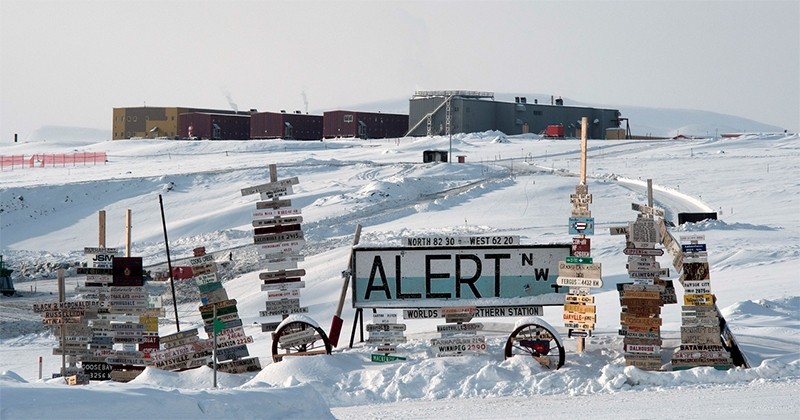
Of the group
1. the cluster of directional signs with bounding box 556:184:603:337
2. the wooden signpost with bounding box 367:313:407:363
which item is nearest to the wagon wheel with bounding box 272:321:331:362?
the wooden signpost with bounding box 367:313:407:363

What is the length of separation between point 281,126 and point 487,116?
68.4 feet

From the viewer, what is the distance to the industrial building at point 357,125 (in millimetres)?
102125

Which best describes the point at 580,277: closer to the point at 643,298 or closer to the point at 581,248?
the point at 581,248

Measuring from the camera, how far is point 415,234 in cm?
3609

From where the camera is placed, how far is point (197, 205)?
53.1 metres

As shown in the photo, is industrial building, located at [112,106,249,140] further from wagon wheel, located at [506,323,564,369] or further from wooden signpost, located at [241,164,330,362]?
wagon wheel, located at [506,323,564,369]

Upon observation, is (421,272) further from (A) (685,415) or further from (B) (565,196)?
(B) (565,196)

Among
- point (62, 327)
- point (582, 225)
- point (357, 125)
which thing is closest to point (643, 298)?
point (582, 225)

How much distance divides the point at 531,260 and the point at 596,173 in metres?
41.6

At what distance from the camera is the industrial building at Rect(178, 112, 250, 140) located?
10419 cm

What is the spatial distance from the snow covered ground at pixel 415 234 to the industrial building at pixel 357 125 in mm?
11339

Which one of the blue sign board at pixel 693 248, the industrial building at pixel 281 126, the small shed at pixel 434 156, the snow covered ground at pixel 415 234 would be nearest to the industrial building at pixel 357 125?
the industrial building at pixel 281 126

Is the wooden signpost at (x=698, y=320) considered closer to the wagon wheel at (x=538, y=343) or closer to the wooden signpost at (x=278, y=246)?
the wagon wheel at (x=538, y=343)

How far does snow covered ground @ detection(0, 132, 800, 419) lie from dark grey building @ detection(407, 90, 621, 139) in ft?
20.4
